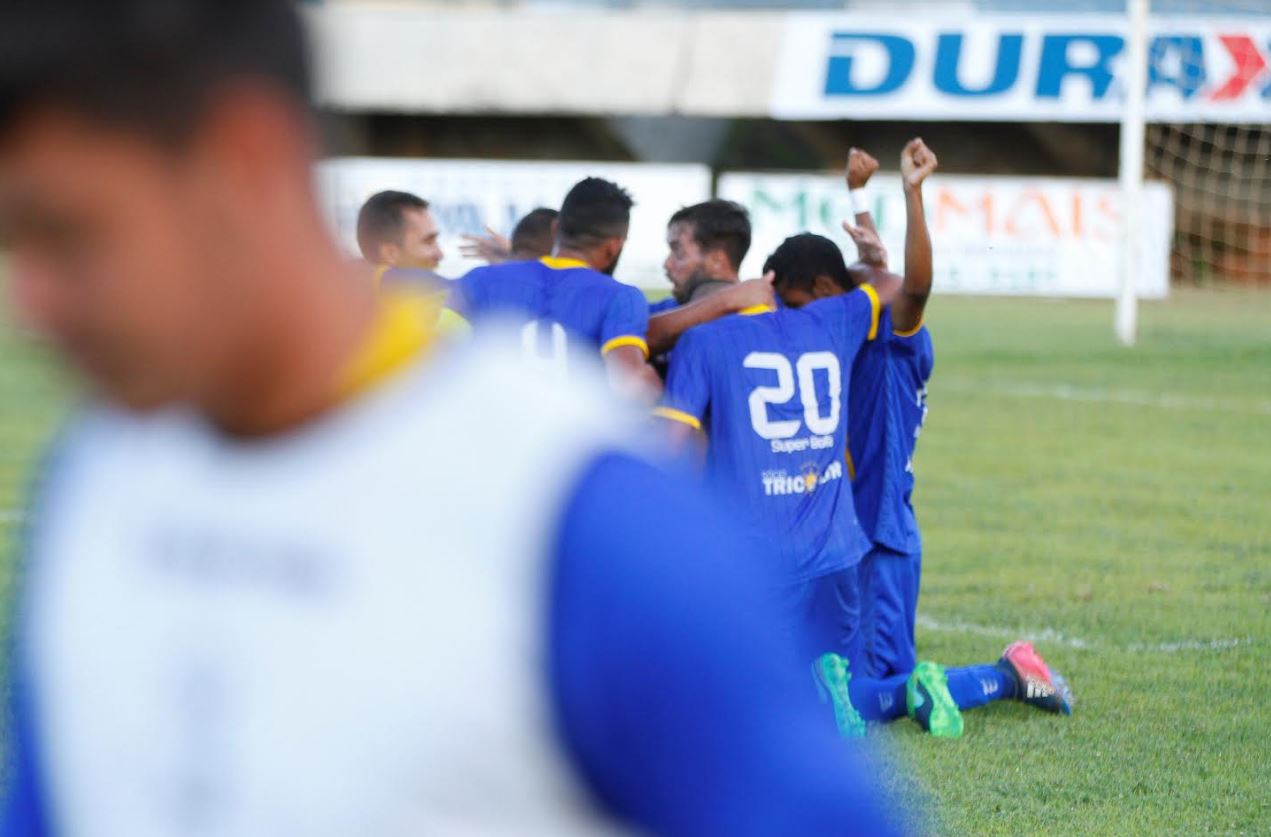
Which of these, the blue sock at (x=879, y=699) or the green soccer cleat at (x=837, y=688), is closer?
the green soccer cleat at (x=837, y=688)

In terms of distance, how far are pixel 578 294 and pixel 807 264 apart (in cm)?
70

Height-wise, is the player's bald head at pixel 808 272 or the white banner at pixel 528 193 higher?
the white banner at pixel 528 193

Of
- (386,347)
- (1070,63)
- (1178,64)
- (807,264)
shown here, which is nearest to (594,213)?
(807,264)

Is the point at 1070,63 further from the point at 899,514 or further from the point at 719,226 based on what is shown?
the point at 719,226

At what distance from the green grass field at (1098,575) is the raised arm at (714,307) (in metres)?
1.35

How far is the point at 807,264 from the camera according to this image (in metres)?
5.76

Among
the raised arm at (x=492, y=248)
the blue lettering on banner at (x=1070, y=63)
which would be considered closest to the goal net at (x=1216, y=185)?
the blue lettering on banner at (x=1070, y=63)

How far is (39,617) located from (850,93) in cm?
2474

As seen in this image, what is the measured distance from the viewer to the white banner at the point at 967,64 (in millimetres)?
23609

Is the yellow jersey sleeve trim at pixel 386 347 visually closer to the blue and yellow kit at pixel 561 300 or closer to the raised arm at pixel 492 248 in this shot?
the blue and yellow kit at pixel 561 300

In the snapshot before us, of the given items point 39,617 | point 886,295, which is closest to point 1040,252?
point 886,295

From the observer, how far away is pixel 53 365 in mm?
1065

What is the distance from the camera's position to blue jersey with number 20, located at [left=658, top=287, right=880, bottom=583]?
17.6 ft

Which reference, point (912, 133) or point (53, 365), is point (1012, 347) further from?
point (53, 365)
